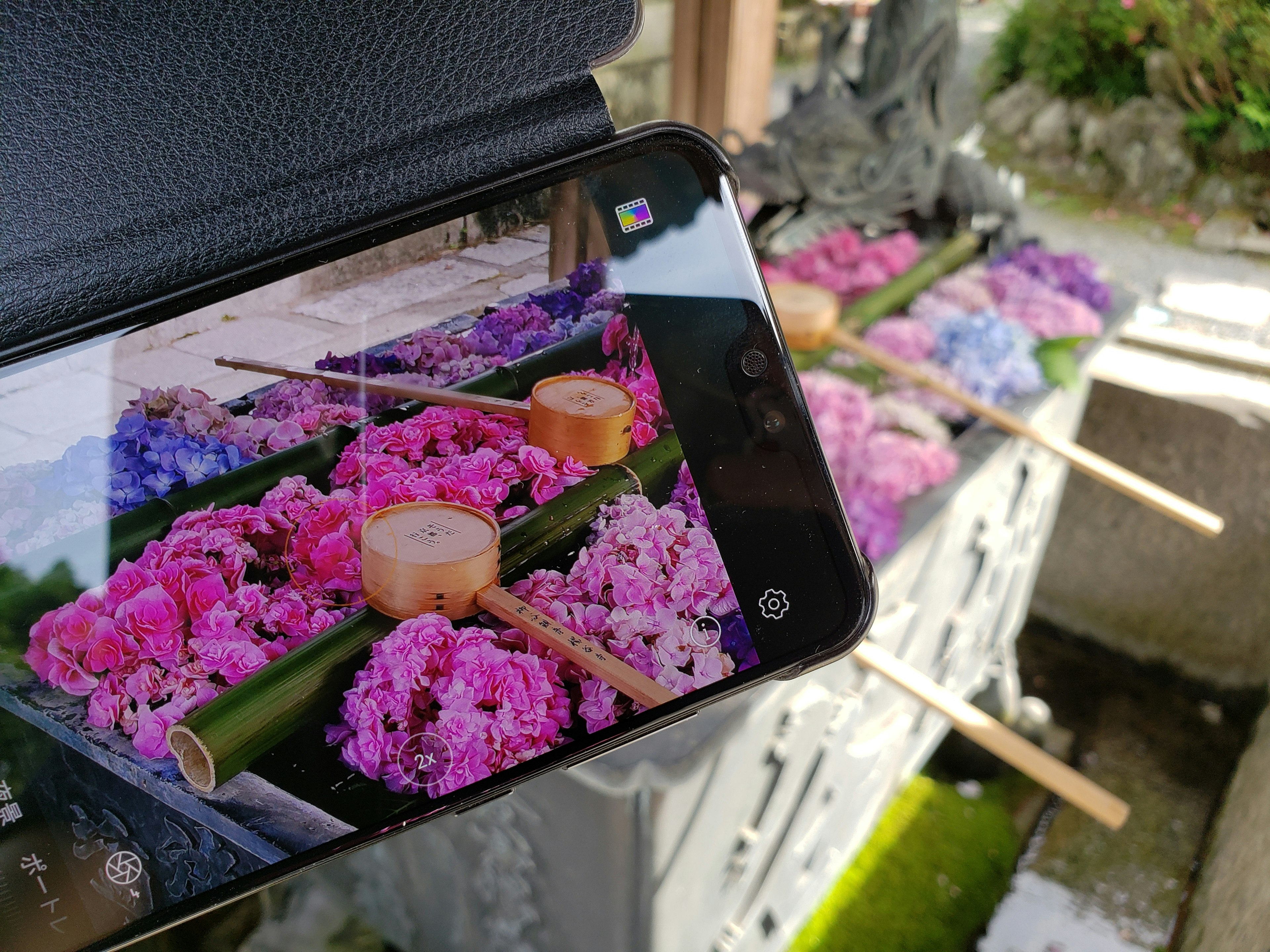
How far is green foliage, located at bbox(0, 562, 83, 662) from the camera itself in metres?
0.29

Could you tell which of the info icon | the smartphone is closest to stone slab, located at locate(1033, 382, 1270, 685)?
the smartphone

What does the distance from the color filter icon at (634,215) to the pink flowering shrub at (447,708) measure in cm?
16

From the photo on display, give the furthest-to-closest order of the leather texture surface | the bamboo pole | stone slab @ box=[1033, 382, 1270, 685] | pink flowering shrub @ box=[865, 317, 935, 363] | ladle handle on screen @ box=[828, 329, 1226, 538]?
stone slab @ box=[1033, 382, 1270, 685] < pink flowering shrub @ box=[865, 317, 935, 363] < ladle handle on screen @ box=[828, 329, 1226, 538] < the bamboo pole < the leather texture surface

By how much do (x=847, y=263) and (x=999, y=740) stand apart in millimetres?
693

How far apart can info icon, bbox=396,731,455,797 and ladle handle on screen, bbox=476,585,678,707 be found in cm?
5

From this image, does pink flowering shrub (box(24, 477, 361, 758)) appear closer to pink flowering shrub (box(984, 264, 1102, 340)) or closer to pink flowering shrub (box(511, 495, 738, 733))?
pink flowering shrub (box(511, 495, 738, 733))

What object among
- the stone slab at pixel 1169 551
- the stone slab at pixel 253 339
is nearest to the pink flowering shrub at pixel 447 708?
the stone slab at pixel 253 339

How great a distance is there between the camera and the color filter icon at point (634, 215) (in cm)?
30

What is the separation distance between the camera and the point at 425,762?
29 cm

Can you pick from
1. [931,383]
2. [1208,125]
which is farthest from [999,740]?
[1208,125]

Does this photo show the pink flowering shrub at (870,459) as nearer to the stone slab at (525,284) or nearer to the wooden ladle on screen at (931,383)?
the wooden ladle on screen at (931,383)

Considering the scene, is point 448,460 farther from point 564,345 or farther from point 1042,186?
point 1042,186

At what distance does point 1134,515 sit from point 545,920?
1101mm

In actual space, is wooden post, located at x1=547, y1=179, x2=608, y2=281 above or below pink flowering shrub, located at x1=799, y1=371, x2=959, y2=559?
above
